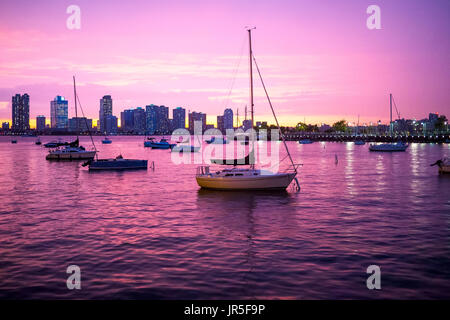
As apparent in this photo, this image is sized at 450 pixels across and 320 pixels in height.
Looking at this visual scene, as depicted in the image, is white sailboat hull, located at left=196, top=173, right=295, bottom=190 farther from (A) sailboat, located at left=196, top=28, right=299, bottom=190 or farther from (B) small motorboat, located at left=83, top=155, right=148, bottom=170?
(B) small motorboat, located at left=83, top=155, right=148, bottom=170

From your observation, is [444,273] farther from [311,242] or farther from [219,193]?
[219,193]

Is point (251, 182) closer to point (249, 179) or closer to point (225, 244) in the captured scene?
point (249, 179)

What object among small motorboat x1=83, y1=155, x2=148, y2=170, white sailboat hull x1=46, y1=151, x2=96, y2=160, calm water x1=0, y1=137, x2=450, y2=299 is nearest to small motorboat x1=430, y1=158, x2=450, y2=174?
calm water x1=0, y1=137, x2=450, y2=299

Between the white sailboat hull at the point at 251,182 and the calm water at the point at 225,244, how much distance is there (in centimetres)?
83

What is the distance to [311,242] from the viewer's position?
65.9 feet

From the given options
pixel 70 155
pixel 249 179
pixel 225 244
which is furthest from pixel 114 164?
pixel 225 244

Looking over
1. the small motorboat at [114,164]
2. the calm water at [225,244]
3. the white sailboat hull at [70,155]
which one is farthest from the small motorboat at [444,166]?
the white sailboat hull at [70,155]

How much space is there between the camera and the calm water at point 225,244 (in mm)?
14023

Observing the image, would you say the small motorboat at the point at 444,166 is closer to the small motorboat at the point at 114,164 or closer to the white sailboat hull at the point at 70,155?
the small motorboat at the point at 114,164

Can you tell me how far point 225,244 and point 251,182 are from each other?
55.7 feet
